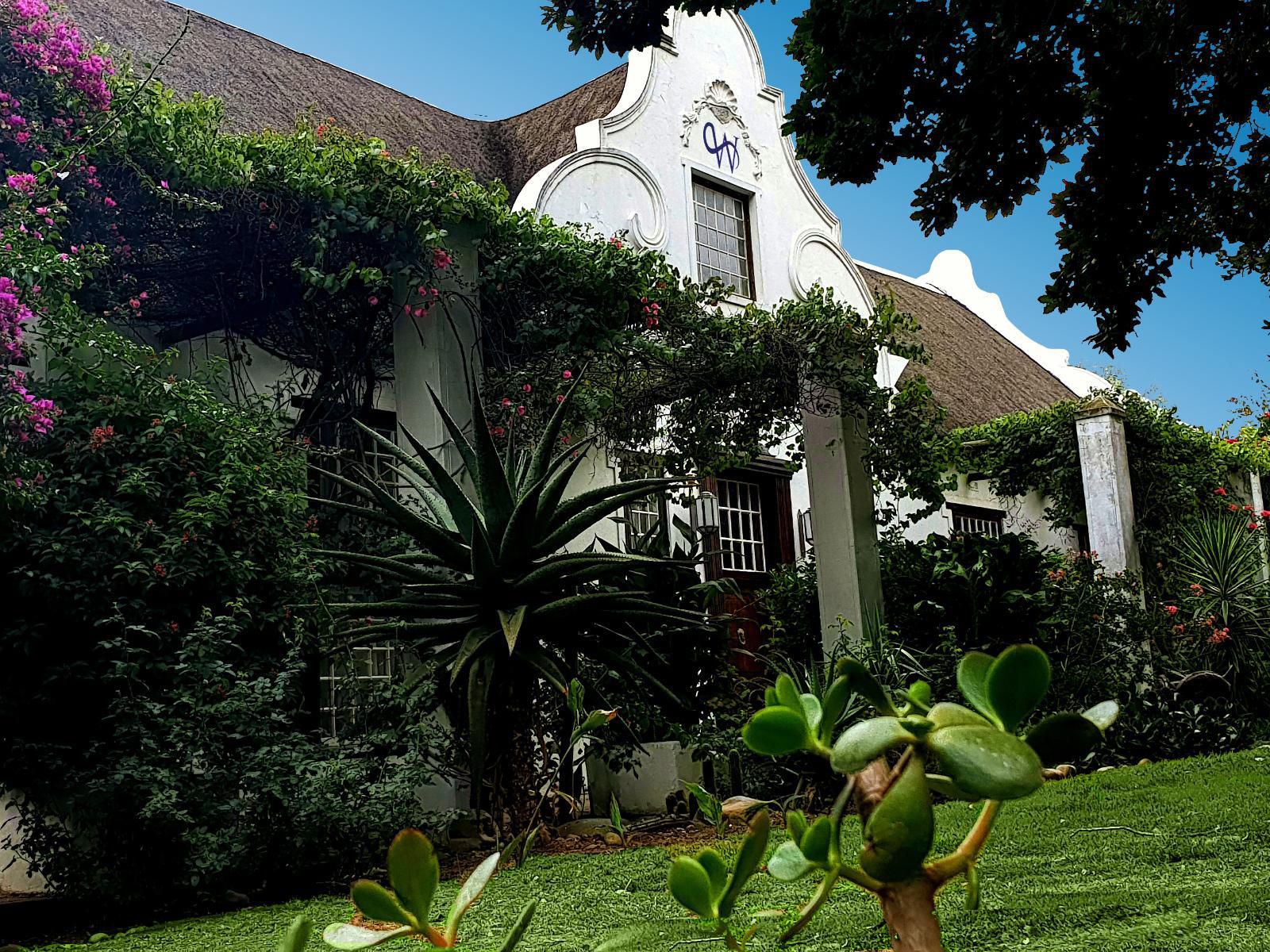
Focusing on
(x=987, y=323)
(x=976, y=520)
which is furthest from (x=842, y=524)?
(x=987, y=323)

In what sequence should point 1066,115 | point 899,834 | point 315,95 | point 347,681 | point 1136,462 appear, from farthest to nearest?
point 1136,462 → point 315,95 → point 347,681 → point 1066,115 → point 899,834

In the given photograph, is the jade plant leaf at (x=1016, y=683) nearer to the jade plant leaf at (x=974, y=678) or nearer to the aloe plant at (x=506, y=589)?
the jade plant leaf at (x=974, y=678)

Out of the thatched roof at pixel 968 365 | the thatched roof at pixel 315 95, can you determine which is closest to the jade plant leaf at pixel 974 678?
the thatched roof at pixel 315 95

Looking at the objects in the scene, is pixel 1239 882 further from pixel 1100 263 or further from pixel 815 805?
pixel 815 805

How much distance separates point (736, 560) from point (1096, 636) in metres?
4.03

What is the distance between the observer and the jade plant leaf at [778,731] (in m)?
0.59

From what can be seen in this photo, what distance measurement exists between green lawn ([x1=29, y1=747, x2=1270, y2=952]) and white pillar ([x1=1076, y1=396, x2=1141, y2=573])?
26.1 ft

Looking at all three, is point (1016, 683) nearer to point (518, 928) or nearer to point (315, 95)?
point (518, 928)

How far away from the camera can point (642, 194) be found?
39.4 feet

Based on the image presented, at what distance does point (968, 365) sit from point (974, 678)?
1841 cm

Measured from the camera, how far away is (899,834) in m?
0.51

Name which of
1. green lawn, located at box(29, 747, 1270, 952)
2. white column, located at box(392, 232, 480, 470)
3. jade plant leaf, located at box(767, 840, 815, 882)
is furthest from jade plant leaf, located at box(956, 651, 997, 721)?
white column, located at box(392, 232, 480, 470)

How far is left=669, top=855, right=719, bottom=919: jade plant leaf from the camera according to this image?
0.62m

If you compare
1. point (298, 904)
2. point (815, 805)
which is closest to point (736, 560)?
point (815, 805)
